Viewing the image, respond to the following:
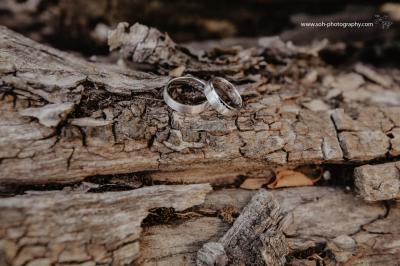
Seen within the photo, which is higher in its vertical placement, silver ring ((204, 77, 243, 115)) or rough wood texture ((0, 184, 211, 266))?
silver ring ((204, 77, 243, 115))

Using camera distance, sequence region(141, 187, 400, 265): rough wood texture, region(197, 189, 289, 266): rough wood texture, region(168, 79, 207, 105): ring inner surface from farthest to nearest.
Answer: region(168, 79, 207, 105): ring inner surface < region(141, 187, 400, 265): rough wood texture < region(197, 189, 289, 266): rough wood texture

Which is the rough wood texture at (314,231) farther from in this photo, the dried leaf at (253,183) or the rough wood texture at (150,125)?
the rough wood texture at (150,125)

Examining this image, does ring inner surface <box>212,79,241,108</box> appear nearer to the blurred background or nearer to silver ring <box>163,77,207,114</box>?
silver ring <box>163,77,207,114</box>

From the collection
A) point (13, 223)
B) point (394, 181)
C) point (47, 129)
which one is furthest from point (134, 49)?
point (394, 181)

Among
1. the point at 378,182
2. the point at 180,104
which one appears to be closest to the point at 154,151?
the point at 180,104

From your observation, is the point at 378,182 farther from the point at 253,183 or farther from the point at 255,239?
the point at 255,239

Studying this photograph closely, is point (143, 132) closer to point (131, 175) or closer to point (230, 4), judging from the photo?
point (131, 175)

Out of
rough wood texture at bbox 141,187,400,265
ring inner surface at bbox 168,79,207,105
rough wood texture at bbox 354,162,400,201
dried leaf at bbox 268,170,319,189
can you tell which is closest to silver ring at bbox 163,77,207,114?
ring inner surface at bbox 168,79,207,105
